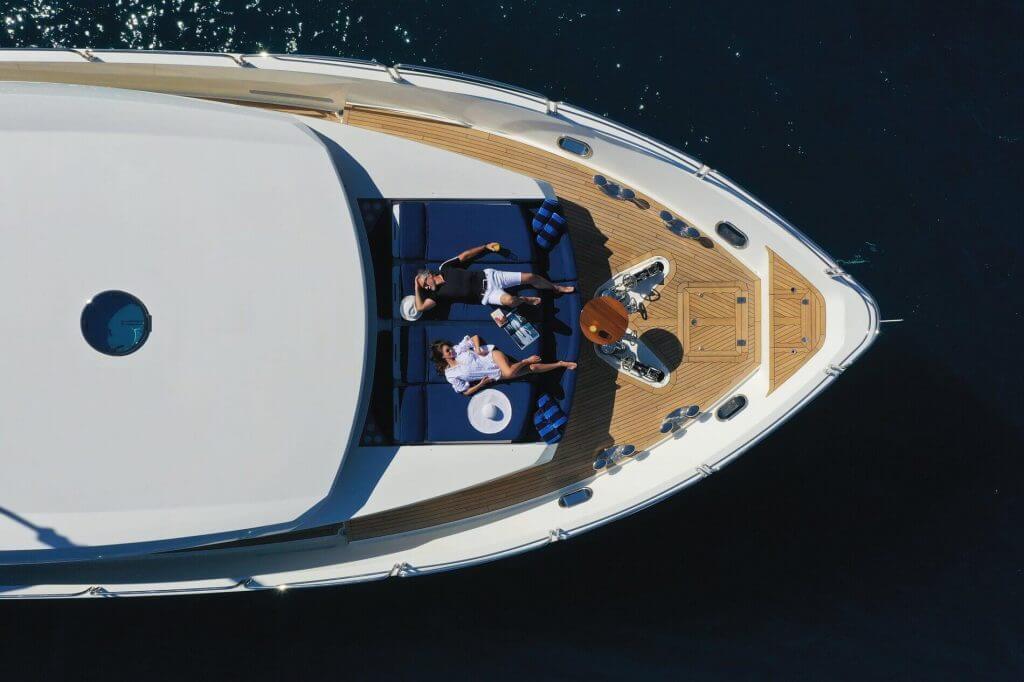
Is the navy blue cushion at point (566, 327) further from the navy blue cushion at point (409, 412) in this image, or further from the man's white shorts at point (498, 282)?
the navy blue cushion at point (409, 412)

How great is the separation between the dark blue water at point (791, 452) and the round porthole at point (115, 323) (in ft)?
16.2

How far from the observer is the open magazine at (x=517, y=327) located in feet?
22.4

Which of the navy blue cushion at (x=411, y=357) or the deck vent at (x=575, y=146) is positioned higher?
the deck vent at (x=575, y=146)

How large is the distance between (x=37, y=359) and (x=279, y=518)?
260 centimetres

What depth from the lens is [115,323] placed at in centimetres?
619

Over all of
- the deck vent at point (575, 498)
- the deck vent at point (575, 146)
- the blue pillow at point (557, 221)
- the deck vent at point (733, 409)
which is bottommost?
the deck vent at point (575, 498)

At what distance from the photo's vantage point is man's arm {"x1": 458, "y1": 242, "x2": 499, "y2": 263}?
669 cm

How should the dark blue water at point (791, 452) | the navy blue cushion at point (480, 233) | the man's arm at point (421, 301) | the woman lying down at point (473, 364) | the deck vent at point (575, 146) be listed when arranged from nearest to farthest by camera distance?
the man's arm at point (421, 301) < the woman lying down at point (473, 364) < the navy blue cushion at point (480, 233) < the deck vent at point (575, 146) < the dark blue water at point (791, 452)

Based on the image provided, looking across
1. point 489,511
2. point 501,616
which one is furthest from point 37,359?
point 501,616

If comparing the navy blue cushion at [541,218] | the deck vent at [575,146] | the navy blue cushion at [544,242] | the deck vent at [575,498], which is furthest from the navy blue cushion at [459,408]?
the deck vent at [575,146]

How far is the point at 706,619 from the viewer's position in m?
9.91

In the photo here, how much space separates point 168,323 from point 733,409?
588cm

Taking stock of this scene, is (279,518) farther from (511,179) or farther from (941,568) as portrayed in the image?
(941,568)

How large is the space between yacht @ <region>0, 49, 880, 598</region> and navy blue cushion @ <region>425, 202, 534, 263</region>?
0.03m
